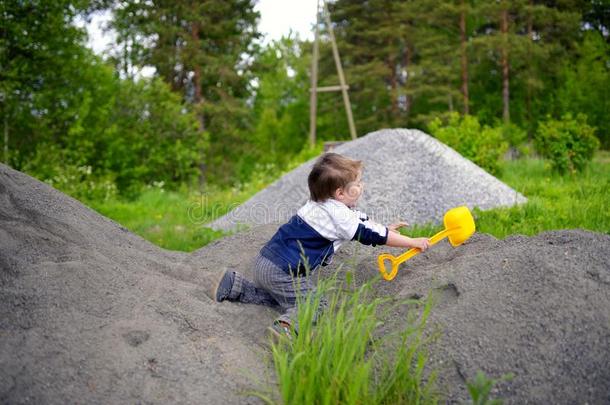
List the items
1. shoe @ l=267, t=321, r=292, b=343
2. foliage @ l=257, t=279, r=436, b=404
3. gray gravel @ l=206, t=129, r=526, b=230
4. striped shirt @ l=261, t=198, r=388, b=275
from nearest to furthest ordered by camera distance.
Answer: foliage @ l=257, t=279, r=436, b=404
shoe @ l=267, t=321, r=292, b=343
striped shirt @ l=261, t=198, r=388, b=275
gray gravel @ l=206, t=129, r=526, b=230

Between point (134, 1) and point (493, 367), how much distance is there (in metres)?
15.7

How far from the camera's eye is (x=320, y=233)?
10.5 ft

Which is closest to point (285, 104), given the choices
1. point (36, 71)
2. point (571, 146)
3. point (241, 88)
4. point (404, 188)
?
point (241, 88)

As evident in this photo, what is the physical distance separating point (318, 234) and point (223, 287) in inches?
25.3

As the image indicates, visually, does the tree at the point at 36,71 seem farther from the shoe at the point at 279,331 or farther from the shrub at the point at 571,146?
the shoe at the point at 279,331

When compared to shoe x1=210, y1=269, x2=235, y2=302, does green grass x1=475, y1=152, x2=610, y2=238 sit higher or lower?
lower

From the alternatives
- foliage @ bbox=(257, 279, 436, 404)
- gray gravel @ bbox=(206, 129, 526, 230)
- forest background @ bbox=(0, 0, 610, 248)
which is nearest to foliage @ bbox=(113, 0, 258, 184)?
forest background @ bbox=(0, 0, 610, 248)

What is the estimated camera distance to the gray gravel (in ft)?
19.6

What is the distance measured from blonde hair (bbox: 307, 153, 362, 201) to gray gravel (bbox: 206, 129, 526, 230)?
254 centimetres

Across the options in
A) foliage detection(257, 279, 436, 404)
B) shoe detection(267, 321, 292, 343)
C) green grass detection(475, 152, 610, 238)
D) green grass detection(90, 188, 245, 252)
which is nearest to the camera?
foliage detection(257, 279, 436, 404)

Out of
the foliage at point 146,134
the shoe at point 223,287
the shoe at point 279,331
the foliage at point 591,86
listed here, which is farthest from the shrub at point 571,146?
the foliage at point 591,86

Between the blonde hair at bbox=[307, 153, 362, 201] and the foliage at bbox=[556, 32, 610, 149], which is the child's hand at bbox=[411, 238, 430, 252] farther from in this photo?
the foliage at bbox=[556, 32, 610, 149]

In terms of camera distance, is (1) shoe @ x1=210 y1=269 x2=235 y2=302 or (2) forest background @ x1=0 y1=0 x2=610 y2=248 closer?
(1) shoe @ x1=210 y1=269 x2=235 y2=302

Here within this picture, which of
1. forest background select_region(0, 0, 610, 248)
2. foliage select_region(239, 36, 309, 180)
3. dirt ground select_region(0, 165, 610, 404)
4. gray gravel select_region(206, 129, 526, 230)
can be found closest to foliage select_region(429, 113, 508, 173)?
forest background select_region(0, 0, 610, 248)
